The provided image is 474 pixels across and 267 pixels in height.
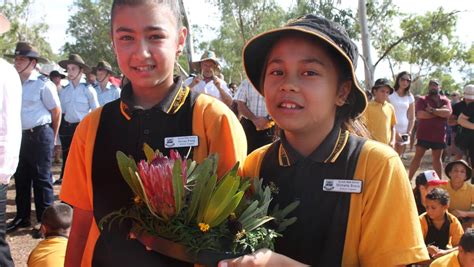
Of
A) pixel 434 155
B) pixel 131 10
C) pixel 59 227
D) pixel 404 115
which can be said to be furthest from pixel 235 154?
pixel 434 155

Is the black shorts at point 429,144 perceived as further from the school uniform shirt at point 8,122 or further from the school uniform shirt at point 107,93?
the school uniform shirt at point 8,122

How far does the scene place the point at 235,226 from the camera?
4.64 ft

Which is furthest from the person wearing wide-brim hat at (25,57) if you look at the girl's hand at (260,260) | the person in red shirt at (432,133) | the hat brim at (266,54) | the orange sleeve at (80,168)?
the person in red shirt at (432,133)

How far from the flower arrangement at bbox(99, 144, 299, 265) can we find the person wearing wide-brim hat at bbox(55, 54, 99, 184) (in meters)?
7.44

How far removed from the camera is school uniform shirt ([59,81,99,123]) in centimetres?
866

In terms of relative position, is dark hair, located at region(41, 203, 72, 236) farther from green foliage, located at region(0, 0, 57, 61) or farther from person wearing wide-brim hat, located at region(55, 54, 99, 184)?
green foliage, located at region(0, 0, 57, 61)

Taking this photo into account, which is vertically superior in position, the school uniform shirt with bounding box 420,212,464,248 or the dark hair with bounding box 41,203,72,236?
the dark hair with bounding box 41,203,72,236

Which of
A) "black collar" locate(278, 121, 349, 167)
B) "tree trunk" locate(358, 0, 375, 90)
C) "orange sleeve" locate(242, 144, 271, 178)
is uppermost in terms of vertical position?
"tree trunk" locate(358, 0, 375, 90)

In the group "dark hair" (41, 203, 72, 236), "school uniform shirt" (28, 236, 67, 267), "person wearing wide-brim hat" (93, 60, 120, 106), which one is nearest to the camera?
"school uniform shirt" (28, 236, 67, 267)

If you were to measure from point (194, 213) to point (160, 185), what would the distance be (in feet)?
0.42

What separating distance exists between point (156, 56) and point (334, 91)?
63cm

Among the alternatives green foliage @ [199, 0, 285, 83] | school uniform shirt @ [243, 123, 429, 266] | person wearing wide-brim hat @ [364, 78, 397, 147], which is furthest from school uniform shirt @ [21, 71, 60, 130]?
green foliage @ [199, 0, 285, 83]

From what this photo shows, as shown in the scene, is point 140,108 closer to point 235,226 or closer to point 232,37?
point 235,226

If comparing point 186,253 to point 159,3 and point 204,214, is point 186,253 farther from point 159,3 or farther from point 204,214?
point 159,3
